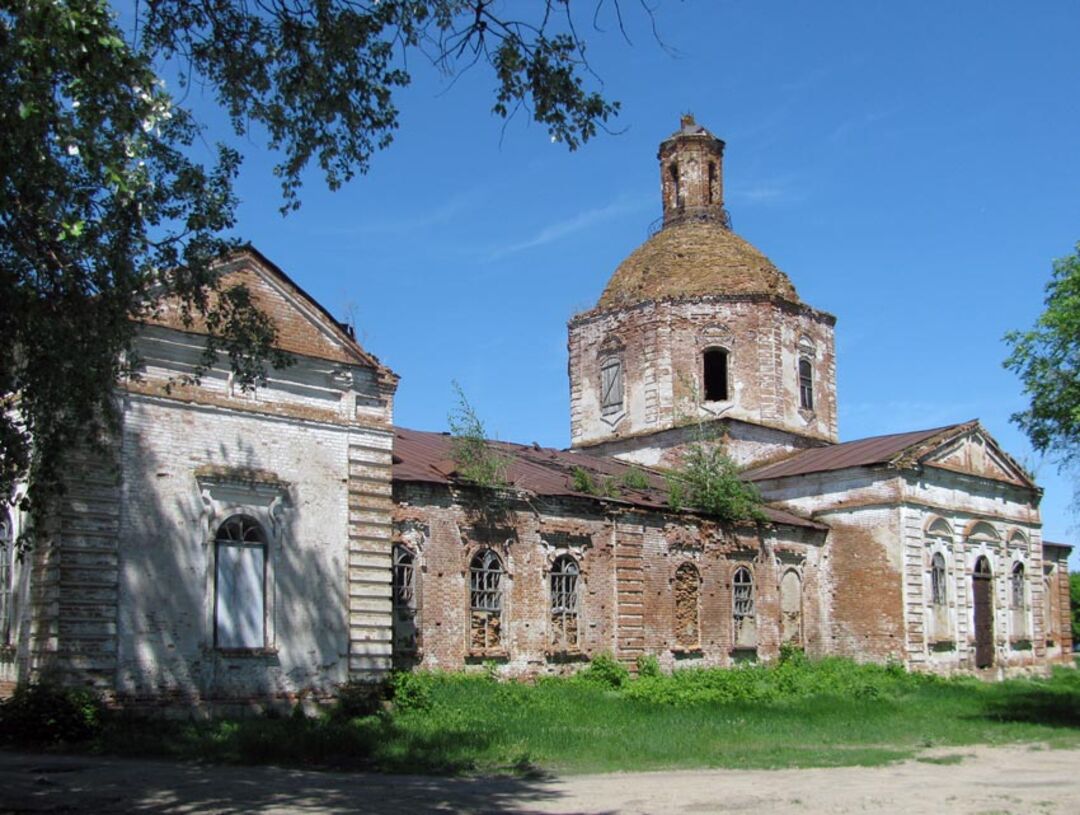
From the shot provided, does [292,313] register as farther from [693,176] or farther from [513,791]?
[693,176]

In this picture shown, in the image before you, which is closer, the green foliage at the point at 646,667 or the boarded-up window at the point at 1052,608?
the green foliage at the point at 646,667

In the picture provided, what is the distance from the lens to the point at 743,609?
84.5 ft

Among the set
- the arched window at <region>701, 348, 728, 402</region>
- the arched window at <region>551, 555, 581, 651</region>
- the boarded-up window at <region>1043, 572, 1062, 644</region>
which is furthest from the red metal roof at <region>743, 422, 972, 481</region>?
the arched window at <region>551, 555, 581, 651</region>

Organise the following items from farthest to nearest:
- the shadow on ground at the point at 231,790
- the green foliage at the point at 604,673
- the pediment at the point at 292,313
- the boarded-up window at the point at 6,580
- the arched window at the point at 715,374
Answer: the arched window at the point at 715,374
the green foliage at the point at 604,673
the pediment at the point at 292,313
the boarded-up window at the point at 6,580
the shadow on ground at the point at 231,790

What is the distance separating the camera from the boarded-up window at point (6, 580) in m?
15.1

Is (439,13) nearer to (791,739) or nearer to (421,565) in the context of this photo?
(791,739)

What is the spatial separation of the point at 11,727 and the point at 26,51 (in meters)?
8.73

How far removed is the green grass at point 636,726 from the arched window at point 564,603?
30.6 inches

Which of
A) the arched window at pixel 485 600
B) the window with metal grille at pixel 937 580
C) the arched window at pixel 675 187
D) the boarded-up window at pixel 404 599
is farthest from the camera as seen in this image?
the arched window at pixel 675 187

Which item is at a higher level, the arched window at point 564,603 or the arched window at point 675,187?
the arched window at point 675,187

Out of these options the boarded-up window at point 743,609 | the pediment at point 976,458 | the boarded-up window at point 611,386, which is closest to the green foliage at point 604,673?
the boarded-up window at point 743,609

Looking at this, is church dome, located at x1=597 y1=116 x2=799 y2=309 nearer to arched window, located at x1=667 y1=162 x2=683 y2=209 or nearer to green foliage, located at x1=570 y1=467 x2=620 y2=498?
arched window, located at x1=667 y1=162 x2=683 y2=209

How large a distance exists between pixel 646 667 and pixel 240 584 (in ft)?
30.1

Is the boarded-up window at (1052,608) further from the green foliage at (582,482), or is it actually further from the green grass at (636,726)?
the green foliage at (582,482)
